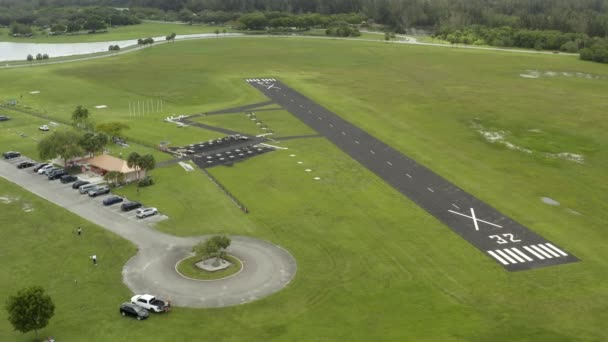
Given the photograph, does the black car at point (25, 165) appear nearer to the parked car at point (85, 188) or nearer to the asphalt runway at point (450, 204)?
the parked car at point (85, 188)

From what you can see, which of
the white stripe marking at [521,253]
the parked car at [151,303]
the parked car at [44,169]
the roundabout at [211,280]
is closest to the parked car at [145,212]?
the roundabout at [211,280]

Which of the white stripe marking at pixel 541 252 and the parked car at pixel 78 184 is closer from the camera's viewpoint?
the white stripe marking at pixel 541 252

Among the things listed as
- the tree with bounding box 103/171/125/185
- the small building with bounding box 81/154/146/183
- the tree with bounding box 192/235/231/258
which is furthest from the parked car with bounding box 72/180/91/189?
the tree with bounding box 192/235/231/258

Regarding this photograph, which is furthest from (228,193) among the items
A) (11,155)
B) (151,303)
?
(11,155)

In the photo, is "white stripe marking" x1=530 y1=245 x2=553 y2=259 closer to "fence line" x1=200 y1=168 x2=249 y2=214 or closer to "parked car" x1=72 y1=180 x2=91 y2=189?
"fence line" x1=200 y1=168 x2=249 y2=214

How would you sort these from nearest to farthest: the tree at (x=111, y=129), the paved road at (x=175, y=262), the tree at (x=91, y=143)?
the paved road at (x=175, y=262) → the tree at (x=91, y=143) → the tree at (x=111, y=129)
